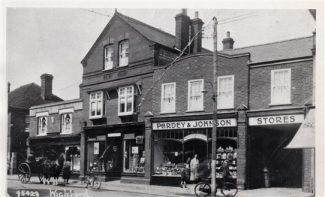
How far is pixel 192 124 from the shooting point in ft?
69.5

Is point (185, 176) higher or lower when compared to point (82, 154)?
lower

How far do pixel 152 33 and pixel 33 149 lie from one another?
1295 cm

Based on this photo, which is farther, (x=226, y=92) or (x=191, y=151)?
(x=191, y=151)

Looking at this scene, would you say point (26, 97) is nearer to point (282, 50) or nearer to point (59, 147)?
point (59, 147)

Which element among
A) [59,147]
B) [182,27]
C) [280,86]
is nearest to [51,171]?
[59,147]

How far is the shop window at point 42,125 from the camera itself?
3084cm

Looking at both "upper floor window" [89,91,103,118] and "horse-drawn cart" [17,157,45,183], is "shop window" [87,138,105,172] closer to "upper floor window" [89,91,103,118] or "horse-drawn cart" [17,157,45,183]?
"upper floor window" [89,91,103,118]

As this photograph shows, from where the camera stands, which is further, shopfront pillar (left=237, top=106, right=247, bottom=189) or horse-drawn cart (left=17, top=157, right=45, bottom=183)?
horse-drawn cart (left=17, top=157, right=45, bottom=183)

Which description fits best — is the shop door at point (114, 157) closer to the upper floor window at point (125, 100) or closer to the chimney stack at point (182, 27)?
the upper floor window at point (125, 100)

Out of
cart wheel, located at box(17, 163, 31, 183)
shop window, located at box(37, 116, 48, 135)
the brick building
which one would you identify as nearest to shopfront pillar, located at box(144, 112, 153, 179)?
the brick building

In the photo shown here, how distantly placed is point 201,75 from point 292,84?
461 centimetres

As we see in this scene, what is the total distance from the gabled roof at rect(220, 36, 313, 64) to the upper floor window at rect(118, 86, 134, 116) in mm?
6967

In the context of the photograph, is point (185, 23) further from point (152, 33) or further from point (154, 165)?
point (154, 165)

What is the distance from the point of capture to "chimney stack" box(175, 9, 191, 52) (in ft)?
81.5
